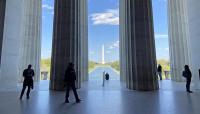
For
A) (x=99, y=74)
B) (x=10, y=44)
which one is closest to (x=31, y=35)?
(x=10, y=44)

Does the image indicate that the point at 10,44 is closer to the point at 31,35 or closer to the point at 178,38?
the point at 31,35

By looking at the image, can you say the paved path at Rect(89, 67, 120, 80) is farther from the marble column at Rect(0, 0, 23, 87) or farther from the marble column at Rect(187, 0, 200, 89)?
the marble column at Rect(187, 0, 200, 89)

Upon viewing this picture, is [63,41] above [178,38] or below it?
below

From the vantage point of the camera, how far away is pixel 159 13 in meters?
32.0

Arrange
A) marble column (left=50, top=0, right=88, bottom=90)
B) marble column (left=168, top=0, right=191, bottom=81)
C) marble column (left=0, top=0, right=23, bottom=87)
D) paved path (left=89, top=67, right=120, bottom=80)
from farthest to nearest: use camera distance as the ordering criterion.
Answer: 1. paved path (left=89, top=67, right=120, bottom=80)
2. marble column (left=168, top=0, right=191, bottom=81)
3. marble column (left=50, top=0, right=88, bottom=90)
4. marble column (left=0, top=0, right=23, bottom=87)

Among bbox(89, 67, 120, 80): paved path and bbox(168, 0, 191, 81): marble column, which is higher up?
bbox(168, 0, 191, 81): marble column

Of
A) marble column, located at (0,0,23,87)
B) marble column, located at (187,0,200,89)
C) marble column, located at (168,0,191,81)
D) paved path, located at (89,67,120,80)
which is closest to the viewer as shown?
Answer: marble column, located at (187,0,200,89)

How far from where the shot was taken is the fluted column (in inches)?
930

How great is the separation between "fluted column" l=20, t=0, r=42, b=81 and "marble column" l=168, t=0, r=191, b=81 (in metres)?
18.4

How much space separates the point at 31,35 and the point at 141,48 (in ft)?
50.8

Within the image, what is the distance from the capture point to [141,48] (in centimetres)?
1545

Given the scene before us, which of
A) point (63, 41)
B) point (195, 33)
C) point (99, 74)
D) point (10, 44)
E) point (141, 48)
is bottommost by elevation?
point (99, 74)

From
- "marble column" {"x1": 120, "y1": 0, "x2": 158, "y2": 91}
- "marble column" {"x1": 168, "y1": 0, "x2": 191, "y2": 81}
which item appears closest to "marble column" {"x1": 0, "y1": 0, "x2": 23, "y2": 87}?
"marble column" {"x1": 120, "y1": 0, "x2": 158, "y2": 91}

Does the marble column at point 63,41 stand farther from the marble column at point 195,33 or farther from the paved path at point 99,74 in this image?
the paved path at point 99,74
